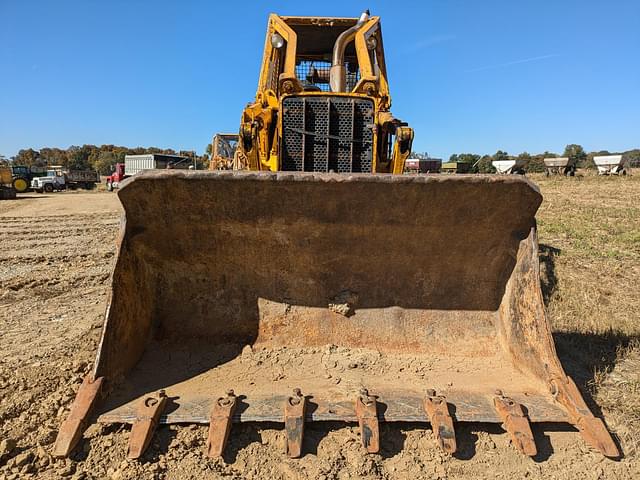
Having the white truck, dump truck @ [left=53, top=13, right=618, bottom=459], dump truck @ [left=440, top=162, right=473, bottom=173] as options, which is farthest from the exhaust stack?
the white truck

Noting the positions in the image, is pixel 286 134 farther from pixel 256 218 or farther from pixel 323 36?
pixel 323 36

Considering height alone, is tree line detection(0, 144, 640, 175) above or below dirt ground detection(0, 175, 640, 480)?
above

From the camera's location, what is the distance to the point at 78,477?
180 centimetres

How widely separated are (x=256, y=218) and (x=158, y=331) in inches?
41.5

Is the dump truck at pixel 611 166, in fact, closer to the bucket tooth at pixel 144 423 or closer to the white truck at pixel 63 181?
the bucket tooth at pixel 144 423

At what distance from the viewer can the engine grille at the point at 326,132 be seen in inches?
154

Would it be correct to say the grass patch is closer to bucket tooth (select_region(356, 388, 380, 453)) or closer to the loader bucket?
the loader bucket

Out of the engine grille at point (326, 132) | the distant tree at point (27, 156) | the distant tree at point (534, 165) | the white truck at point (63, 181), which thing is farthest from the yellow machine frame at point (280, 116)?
the distant tree at point (27, 156)

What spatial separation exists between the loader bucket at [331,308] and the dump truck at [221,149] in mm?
5780

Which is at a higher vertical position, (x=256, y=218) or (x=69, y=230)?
(x=256, y=218)

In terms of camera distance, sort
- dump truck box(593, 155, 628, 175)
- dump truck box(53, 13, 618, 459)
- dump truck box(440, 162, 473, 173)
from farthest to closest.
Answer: dump truck box(440, 162, 473, 173), dump truck box(593, 155, 628, 175), dump truck box(53, 13, 618, 459)

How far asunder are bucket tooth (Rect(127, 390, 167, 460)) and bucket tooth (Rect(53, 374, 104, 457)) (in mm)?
224

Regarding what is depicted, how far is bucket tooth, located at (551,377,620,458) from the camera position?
1.94 metres

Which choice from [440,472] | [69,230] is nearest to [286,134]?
[440,472]
